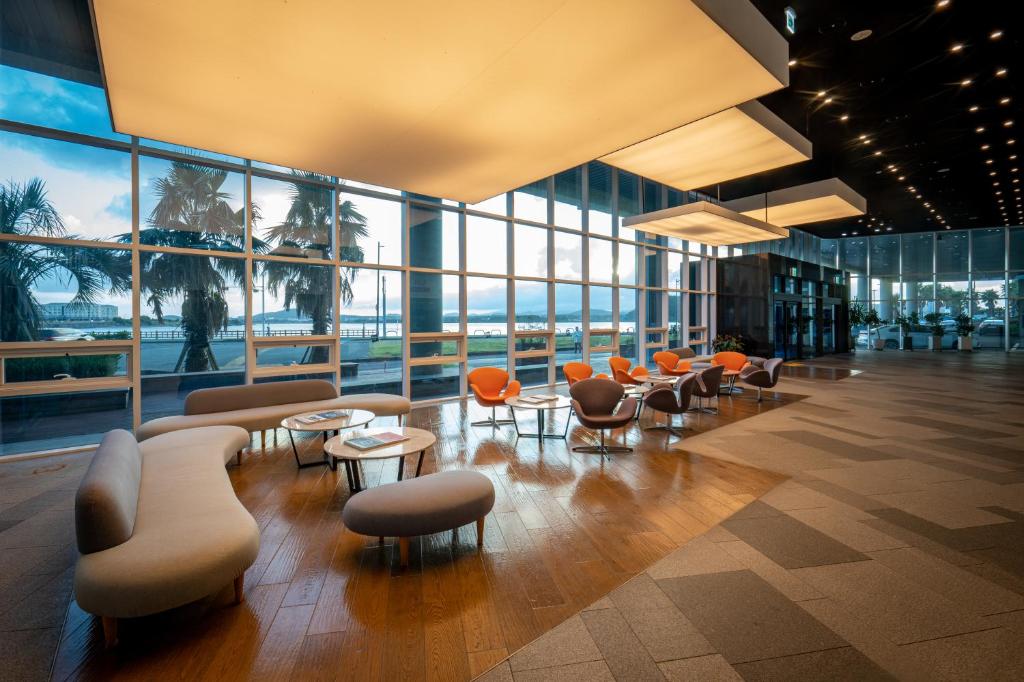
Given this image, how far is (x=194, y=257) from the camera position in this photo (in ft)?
21.7

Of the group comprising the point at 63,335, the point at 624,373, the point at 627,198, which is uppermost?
the point at 627,198

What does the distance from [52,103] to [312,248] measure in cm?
334

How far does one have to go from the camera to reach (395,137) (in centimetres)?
524

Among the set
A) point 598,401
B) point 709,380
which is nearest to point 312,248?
point 598,401

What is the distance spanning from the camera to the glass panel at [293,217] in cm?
709

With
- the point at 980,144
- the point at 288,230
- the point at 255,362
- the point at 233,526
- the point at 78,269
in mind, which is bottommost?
the point at 233,526

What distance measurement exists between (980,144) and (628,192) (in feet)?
23.9

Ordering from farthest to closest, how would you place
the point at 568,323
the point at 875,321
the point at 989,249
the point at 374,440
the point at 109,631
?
1. the point at 875,321
2. the point at 989,249
3. the point at 568,323
4. the point at 374,440
5. the point at 109,631

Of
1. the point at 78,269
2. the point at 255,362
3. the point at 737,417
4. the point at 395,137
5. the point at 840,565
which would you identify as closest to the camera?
the point at 840,565

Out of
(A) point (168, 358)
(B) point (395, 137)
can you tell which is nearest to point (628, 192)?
(B) point (395, 137)

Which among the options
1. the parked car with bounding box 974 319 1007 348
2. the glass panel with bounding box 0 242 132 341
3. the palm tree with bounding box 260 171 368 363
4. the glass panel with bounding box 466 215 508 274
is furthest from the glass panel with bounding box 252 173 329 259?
the parked car with bounding box 974 319 1007 348

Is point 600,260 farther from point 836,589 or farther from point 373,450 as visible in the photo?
point 836,589

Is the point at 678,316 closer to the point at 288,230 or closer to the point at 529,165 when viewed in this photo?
the point at 529,165

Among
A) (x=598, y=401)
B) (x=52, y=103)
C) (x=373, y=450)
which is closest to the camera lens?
(x=373, y=450)
